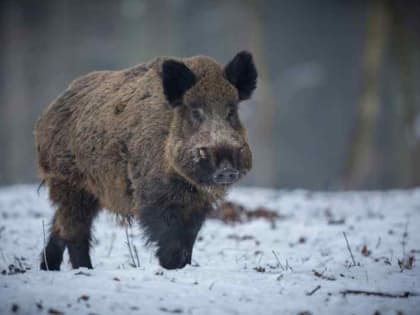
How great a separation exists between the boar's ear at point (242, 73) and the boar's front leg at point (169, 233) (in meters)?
1.43

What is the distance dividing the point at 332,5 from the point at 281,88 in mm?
5549

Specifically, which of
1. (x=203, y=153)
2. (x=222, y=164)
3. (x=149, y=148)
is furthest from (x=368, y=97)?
(x=222, y=164)

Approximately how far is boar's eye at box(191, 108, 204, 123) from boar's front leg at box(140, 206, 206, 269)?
888 millimetres

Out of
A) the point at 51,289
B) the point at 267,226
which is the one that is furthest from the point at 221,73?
the point at 267,226

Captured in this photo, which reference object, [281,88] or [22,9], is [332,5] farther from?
[22,9]

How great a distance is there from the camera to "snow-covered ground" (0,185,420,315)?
4.64m

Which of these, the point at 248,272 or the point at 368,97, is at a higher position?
the point at 368,97

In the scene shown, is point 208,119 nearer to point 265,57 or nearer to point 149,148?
point 149,148

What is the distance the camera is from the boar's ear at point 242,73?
21.1 feet

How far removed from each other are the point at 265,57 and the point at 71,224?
1998 centimetres

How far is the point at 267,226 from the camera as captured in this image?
933 centimetres

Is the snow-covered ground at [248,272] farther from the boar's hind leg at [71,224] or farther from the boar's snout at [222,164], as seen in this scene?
the boar's snout at [222,164]

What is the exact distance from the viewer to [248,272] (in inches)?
229

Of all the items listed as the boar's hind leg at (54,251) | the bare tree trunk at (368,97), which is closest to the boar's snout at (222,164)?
the boar's hind leg at (54,251)
